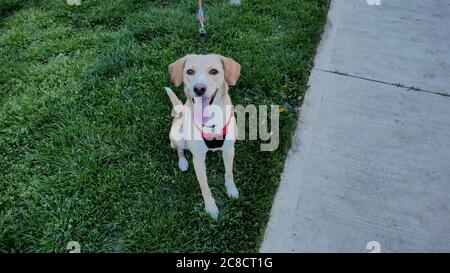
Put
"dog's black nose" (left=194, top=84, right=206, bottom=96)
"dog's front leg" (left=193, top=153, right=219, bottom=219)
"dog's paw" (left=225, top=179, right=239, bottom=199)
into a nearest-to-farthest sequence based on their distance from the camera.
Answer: "dog's black nose" (left=194, top=84, right=206, bottom=96) → "dog's front leg" (left=193, top=153, right=219, bottom=219) → "dog's paw" (left=225, top=179, right=239, bottom=199)

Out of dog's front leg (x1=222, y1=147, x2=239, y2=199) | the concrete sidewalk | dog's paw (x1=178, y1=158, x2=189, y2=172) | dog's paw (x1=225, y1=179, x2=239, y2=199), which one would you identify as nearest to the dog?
dog's front leg (x1=222, y1=147, x2=239, y2=199)

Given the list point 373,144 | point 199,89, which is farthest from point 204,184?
point 373,144

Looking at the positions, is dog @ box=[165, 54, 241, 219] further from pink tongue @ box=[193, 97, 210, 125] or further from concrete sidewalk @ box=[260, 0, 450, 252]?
concrete sidewalk @ box=[260, 0, 450, 252]

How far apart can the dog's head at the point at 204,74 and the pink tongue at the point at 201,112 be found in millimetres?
77

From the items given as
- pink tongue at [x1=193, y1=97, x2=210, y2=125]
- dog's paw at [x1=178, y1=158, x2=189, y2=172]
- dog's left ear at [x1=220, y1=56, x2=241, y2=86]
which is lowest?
dog's paw at [x1=178, y1=158, x2=189, y2=172]

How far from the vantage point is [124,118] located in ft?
14.3

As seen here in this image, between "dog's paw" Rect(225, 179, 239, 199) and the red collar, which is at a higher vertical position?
the red collar

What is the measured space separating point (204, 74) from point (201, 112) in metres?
0.30

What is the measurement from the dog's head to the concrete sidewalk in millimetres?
1201

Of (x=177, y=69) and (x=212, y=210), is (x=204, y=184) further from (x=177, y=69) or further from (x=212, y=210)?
(x=177, y=69)

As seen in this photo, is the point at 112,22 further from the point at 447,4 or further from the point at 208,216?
the point at 447,4

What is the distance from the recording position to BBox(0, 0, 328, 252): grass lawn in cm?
347

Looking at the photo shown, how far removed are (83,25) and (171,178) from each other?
301 centimetres
